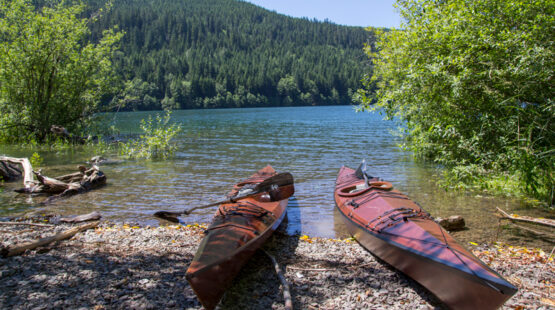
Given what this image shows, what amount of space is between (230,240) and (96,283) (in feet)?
6.14

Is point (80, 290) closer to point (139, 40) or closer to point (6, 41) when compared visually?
point (6, 41)

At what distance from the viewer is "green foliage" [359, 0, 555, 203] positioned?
27.2ft

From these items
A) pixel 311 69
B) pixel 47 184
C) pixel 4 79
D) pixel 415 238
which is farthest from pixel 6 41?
pixel 311 69

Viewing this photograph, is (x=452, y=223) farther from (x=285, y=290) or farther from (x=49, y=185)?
(x=49, y=185)

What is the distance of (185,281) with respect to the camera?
4.95m

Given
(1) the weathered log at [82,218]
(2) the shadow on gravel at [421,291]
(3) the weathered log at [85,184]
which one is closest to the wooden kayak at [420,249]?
(2) the shadow on gravel at [421,291]

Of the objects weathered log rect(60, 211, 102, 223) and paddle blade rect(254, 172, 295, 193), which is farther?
weathered log rect(60, 211, 102, 223)

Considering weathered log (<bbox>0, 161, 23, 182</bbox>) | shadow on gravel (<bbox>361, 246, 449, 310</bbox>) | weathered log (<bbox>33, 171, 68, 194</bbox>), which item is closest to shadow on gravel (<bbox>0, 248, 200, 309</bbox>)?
shadow on gravel (<bbox>361, 246, 449, 310</bbox>)

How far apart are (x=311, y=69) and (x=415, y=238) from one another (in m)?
143

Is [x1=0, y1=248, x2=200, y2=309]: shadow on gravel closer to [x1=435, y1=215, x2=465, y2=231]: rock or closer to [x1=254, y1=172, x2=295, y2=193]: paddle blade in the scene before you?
[x1=254, y1=172, x2=295, y2=193]: paddle blade

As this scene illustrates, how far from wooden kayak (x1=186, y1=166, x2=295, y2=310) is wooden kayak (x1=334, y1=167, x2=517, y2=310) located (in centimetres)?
169

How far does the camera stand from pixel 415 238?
5281 mm

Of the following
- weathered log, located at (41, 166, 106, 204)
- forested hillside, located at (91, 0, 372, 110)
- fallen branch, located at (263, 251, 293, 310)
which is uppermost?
forested hillside, located at (91, 0, 372, 110)

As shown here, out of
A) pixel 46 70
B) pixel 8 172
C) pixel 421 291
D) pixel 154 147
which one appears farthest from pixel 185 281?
pixel 46 70
